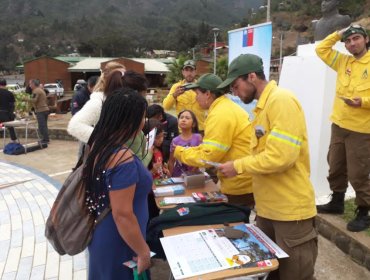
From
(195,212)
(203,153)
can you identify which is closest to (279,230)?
(195,212)

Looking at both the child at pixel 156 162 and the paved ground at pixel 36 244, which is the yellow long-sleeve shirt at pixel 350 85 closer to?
the paved ground at pixel 36 244

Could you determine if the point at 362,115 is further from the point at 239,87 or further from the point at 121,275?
the point at 121,275

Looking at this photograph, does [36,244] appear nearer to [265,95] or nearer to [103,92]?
[103,92]

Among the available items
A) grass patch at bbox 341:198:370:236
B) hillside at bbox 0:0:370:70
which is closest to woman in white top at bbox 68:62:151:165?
grass patch at bbox 341:198:370:236

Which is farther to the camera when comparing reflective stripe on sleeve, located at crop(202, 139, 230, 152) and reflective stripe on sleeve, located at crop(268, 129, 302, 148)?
reflective stripe on sleeve, located at crop(202, 139, 230, 152)

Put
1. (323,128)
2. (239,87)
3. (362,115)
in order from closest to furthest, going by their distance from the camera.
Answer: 1. (239,87)
2. (362,115)
3. (323,128)

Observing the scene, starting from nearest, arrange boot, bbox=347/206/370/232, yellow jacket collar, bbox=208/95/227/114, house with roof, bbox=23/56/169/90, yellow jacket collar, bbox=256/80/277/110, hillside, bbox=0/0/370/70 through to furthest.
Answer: yellow jacket collar, bbox=256/80/277/110 → yellow jacket collar, bbox=208/95/227/114 → boot, bbox=347/206/370/232 → house with roof, bbox=23/56/169/90 → hillside, bbox=0/0/370/70

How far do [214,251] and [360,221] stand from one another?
1.88 meters

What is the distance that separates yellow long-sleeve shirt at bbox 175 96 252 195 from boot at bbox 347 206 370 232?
1177 millimetres

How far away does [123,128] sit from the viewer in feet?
5.21

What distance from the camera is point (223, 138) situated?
7.41ft

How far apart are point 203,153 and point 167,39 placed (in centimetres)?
8786

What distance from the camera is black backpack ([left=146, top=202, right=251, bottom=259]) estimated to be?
6.73 ft

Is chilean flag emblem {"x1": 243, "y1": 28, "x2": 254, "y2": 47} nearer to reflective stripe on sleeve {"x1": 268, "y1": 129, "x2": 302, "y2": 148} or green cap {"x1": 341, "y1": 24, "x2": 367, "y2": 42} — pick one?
green cap {"x1": 341, "y1": 24, "x2": 367, "y2": 42}
